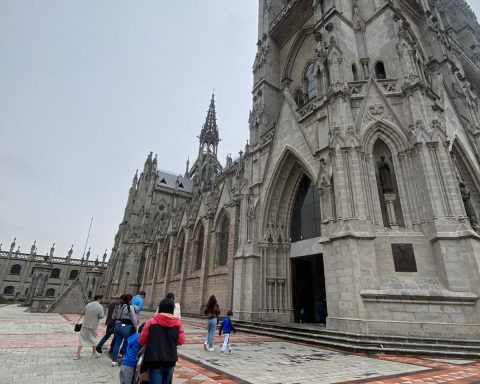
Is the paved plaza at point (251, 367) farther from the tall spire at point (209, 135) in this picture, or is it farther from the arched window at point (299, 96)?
the tall spire at point (209, 135)

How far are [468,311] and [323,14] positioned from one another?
1613 cm

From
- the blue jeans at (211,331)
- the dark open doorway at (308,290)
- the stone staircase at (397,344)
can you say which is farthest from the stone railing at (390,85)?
the blue jeans at (211,331)

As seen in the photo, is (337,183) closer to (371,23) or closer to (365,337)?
(365,337)

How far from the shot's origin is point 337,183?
10.8m

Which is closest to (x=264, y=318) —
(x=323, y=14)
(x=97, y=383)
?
(x=97, y=383)

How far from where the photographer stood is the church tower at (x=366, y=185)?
9.10 meters

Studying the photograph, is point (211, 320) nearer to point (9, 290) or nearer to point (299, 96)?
point (299, 96)

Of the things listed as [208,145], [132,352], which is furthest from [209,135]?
[132,352]

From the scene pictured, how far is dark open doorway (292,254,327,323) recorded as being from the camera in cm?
1379

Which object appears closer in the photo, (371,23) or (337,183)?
(337,183)

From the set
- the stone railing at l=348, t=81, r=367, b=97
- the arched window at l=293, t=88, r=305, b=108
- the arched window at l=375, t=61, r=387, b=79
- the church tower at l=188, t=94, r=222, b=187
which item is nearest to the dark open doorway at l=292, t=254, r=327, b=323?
the stone railing at l=348, t=81, r=367, b=97

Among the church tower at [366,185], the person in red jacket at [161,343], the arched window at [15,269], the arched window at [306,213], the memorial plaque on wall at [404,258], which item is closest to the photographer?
the person in red jacket at [161,343]

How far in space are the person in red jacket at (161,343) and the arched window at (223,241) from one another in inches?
676

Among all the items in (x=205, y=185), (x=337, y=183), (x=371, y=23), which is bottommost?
(x=337, y=183)
